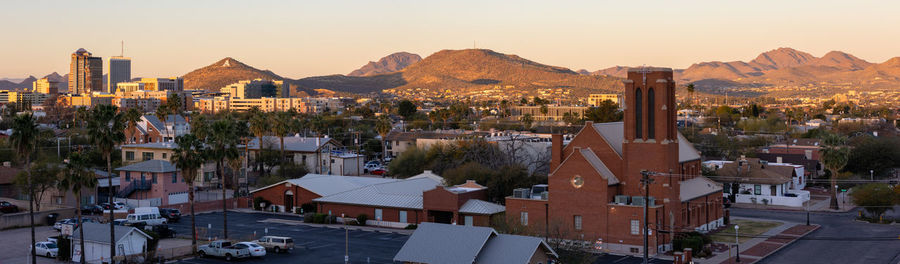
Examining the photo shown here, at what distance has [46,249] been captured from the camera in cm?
4878

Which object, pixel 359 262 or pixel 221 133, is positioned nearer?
pixel 359 262

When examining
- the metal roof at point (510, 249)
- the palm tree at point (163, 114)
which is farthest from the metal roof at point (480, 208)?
the palm tree at point (163, 114)

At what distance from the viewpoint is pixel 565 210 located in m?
52.6

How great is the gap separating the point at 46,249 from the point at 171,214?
50.8ft

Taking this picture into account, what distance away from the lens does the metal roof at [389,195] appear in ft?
204

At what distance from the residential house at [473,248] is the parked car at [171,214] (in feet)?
99.4

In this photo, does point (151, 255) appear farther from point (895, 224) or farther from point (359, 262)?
point (895, 224)

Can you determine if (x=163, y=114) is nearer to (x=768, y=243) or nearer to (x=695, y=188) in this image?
(x=695, y=188)

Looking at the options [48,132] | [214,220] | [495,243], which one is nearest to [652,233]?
[495,243]

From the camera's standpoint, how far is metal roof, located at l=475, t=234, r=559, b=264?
37250mm

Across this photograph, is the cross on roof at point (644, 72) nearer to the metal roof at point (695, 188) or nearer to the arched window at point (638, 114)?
the arched window at point (638, 114)

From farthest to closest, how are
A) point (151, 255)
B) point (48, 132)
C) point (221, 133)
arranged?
1. point (48, 132)
2. point (221, 133)
3. point (151, 255)

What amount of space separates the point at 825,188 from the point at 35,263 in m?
75.0

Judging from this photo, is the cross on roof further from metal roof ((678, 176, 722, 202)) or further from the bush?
the bush
